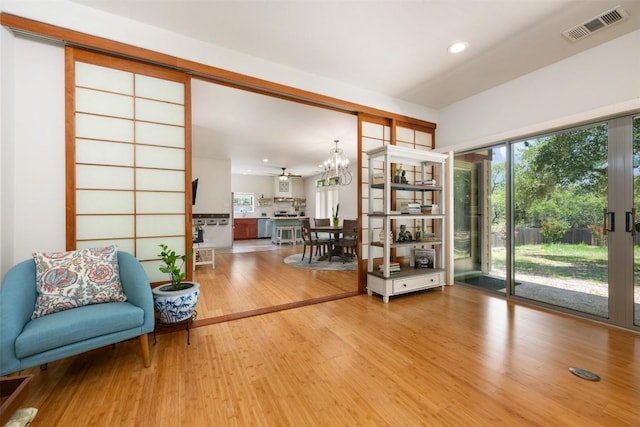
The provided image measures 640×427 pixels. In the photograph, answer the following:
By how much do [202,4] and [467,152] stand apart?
12.0ft

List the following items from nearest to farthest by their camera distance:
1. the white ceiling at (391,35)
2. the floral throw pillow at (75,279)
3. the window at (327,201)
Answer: the floral throw pillow at (75,279) → the white ceiling at (391,35) → the window at (327,201)

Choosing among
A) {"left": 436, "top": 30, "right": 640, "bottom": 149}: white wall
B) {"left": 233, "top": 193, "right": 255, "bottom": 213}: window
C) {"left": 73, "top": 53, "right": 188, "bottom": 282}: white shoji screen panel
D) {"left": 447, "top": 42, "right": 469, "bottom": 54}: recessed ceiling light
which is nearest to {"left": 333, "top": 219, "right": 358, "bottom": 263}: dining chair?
{"left": 436, "top": 30, "right": 640, "bottom": 149}: white wall

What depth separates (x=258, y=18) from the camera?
217 cm

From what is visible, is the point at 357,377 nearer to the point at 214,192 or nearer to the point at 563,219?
the point at 563,219

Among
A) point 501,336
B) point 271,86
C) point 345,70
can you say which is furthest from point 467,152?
point 271,86

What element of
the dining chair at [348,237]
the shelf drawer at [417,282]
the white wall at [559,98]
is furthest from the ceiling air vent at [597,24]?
the dining chair at [348,237]

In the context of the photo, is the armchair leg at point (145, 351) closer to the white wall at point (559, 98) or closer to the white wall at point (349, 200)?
the white wall at point (559, 98)

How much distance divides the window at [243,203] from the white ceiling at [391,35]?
697 centimetres

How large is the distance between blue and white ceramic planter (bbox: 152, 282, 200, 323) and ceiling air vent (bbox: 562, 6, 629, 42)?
4034 mm

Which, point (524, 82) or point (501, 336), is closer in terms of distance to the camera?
point (501, 336)

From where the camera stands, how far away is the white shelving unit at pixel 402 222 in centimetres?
314

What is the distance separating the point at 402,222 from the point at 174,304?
3.19m

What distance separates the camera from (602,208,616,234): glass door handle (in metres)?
2.47

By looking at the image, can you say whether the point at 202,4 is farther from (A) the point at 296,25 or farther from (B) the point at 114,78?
(B) the point at 114,78
